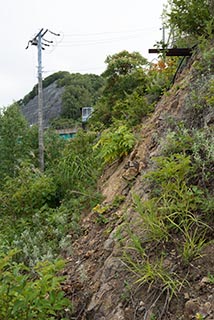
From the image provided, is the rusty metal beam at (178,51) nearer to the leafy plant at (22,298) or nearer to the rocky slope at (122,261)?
the rocky slope at (122,261)

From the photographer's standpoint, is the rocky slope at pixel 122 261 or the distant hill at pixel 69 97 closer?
the rocky slope at pixel 122 261

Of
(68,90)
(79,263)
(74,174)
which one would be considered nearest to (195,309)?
(79,263)

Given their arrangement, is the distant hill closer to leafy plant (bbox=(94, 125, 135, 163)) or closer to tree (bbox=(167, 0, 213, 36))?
tree (bbox=(167, 0, 213, 36))

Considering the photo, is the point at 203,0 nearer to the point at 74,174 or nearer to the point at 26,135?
the point at 74,174

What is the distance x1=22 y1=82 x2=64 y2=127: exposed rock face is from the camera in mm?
51938

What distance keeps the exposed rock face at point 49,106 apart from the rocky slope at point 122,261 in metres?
45.9

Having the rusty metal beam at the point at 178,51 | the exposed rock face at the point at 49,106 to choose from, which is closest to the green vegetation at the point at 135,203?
the rusty metal beam at the point at 178,51

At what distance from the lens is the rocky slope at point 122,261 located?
222 cm

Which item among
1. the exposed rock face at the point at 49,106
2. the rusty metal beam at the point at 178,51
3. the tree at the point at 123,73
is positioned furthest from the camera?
the exposed rock face at the point at 49,106

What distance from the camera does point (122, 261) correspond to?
104 inches

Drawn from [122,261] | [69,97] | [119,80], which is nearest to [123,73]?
[119,80]

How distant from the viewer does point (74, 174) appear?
17.6 ft

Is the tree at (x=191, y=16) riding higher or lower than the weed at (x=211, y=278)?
higher

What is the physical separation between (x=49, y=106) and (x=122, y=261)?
2149 inches
